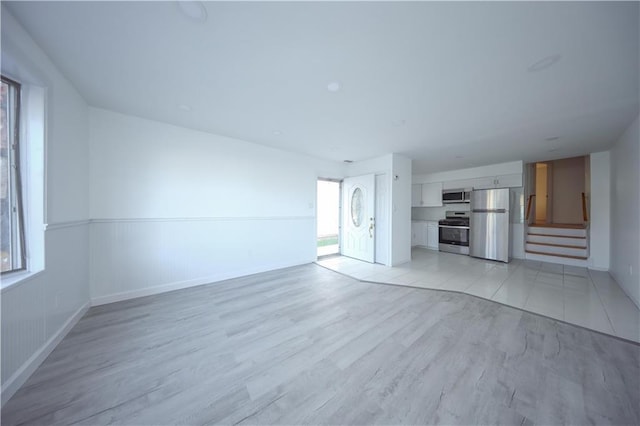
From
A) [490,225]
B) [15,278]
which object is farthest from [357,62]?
[490,225]

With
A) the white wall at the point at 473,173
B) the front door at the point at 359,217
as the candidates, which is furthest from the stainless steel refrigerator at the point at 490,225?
the front door at the point at 359,217

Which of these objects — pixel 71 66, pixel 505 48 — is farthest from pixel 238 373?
pixel 505 48

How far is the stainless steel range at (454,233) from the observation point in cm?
566

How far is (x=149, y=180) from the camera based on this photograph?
9.69ft

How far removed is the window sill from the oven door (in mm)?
7435

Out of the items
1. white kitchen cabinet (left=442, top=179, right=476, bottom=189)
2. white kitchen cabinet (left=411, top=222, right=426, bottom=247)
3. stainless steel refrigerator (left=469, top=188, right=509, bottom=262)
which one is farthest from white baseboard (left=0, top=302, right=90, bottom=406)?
white kitchen cabinet (left=442, top=179, right=476, bottom=189)

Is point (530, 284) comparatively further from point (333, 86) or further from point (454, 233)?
point (333, 86)

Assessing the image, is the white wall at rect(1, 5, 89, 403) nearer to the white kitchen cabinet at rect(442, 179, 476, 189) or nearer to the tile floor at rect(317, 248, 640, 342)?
the tile floor at rect(317, 248, 640, 342)

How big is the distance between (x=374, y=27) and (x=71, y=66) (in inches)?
106

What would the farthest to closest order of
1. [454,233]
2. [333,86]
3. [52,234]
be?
[454,233], [333,86], [52,234]

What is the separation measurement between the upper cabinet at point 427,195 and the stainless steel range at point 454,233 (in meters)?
0.53

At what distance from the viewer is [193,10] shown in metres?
1.29

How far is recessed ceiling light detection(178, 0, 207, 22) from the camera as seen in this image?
48.8 inches

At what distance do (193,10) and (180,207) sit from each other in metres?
2.65
